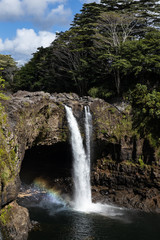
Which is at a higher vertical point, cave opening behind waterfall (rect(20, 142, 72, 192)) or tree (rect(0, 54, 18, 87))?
tree (rect(0, 54, 18, 87))

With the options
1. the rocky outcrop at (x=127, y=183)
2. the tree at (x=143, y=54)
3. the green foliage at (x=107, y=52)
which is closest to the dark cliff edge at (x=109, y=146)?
the rocky outcrop at (x=127, y=183)

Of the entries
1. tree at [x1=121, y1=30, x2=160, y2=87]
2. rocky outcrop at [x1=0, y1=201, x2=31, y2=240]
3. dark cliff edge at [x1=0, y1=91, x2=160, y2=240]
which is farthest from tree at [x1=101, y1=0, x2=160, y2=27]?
rocky outcrop at [x1=0, y1=201, x2=31, y2=240]

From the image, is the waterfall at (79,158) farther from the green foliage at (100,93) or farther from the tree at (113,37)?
the tree at (113,37)

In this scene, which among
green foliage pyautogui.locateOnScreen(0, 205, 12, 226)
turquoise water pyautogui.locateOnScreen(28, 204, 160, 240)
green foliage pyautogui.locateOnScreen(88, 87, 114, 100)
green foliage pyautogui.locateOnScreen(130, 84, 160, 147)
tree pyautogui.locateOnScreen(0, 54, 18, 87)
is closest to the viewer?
green foliage pyautogui.locateOnScreen(0, 205, 12, 226)

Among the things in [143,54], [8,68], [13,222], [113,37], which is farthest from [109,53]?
[8,68]

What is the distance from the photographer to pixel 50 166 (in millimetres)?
23031

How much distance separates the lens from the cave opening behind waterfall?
70.6ft

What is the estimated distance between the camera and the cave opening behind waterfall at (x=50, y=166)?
70.6 ft

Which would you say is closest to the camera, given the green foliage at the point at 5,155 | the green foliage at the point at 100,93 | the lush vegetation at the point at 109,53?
the green foliage at the point at 5,155

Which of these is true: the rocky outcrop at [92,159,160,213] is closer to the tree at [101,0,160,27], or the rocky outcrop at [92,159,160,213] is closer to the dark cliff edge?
the dark cliff edge

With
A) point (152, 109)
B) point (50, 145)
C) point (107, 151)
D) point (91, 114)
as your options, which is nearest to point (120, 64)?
point (91, 114)

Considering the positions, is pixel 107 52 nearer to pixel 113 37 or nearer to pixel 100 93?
pixel 113 37

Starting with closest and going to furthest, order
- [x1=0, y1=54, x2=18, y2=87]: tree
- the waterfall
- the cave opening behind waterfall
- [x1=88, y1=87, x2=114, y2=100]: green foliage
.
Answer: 1. the waterfall
2. the cave opening behind waterfall
3. [x1=88, y1=87, x2=114, y2=100]: green foliage
4. [x1=0, y1=54, x2=18, y2=87]: tree

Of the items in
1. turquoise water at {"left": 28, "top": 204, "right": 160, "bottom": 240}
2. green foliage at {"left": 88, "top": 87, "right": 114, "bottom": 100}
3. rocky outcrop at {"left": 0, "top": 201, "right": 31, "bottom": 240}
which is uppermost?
green foliage at {"left": 88, "top": 87, "right": 114, "bottom": 100}
